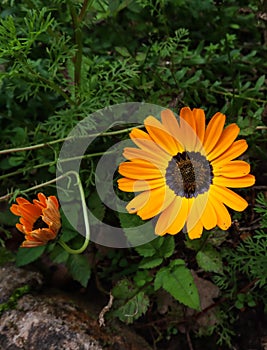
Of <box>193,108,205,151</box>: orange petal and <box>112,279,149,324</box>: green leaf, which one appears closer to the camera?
<box>193,108,205,151</box>: orange petal

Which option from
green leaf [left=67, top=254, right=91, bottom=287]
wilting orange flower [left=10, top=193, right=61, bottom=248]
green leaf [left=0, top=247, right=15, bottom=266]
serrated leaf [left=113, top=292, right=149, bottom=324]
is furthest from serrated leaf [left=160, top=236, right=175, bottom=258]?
green leaf [left=0, top=247, right=15, bottom=266]

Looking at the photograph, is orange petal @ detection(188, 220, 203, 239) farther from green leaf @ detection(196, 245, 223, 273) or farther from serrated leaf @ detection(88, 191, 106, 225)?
serrated leaf @ detection(88, 191, 106, 225)

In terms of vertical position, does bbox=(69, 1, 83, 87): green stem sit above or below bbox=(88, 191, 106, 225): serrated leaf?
above

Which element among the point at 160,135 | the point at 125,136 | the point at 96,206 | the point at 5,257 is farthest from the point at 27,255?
the point at 160,135

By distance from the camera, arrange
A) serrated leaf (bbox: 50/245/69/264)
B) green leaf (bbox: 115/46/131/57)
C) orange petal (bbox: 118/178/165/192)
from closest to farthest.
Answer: orange petal (bbox: 118/178/165/192)
serrated leaf (bbox: 50/245/69/264)
green leaf (bbox: 115/46/131/57)

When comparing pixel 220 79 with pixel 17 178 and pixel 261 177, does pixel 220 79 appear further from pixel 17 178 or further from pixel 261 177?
pixel 17 178

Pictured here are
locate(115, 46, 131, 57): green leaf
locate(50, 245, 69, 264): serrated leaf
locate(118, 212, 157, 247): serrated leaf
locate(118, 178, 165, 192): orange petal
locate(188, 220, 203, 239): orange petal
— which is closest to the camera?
locate(188, 220, 203, 239): orange petal

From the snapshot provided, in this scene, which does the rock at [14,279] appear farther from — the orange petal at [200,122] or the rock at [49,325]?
the orange petal at [200,122]
